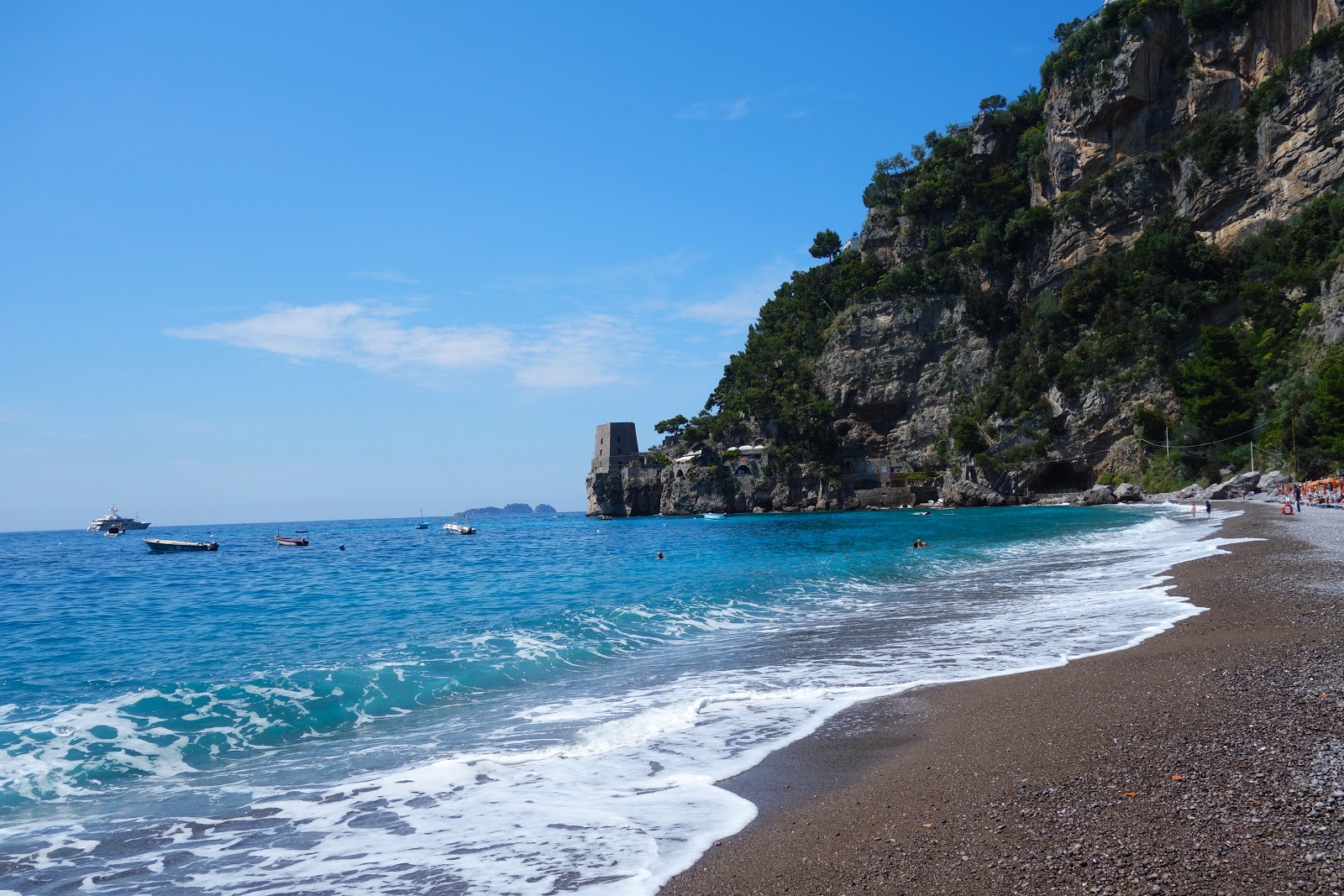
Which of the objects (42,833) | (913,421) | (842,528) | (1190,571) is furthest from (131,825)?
(913,421)

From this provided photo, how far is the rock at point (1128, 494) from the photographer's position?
5922cm

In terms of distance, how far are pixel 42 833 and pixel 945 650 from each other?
1001cm

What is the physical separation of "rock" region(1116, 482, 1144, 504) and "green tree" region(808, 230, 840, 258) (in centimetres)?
5542

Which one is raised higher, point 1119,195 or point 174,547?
point 1119,195

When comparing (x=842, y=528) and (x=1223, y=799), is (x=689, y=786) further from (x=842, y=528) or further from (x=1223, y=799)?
(x=842, y=528)

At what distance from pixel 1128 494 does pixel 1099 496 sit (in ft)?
6.66

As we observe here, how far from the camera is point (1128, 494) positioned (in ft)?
195

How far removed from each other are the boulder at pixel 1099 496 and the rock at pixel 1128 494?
47cm

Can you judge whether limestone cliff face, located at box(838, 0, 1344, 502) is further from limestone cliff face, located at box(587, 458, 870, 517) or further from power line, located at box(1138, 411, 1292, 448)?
limestone cliff face, located at box(587, 458, 870, 517)

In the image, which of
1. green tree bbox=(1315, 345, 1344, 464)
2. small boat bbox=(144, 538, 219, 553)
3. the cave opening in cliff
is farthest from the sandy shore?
the cave opening in cliff

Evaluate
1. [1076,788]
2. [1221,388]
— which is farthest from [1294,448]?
[1076,788]

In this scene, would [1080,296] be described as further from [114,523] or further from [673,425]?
[114,523]

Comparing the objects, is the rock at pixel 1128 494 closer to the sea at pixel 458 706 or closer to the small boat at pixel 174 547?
the sea at pixel 458 706

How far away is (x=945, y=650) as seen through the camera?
10.8m
